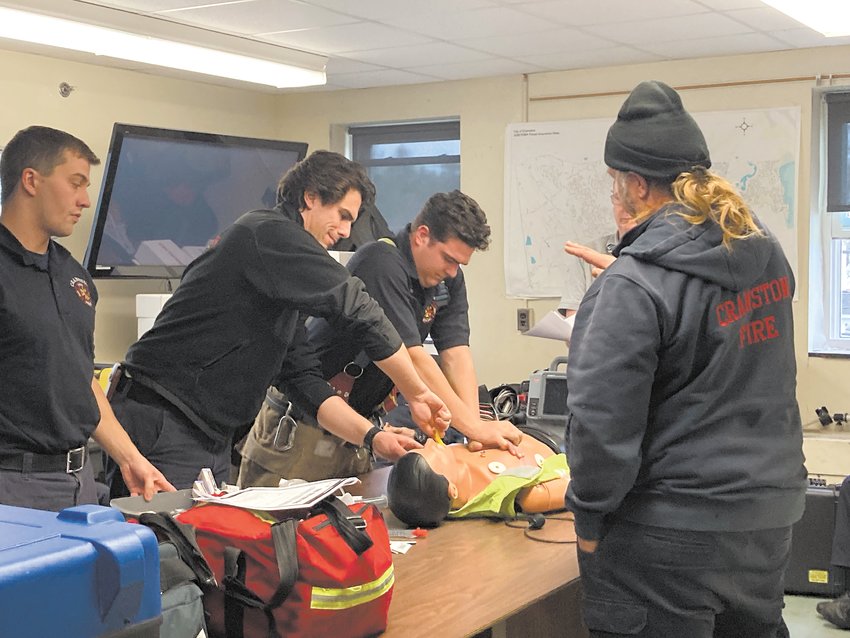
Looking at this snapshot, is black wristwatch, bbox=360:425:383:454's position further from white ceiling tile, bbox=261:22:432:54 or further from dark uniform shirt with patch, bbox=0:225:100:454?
white ceiling tile, bbox=261:22:432:54

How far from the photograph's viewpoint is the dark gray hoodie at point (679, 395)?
72.7 inches

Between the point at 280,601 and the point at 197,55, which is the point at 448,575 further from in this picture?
the point at 197,55

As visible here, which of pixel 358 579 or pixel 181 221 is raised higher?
pixel 181 221

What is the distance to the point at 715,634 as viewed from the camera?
197cm

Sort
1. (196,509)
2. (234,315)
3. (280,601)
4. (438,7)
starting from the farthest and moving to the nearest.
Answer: (438,7)
(234,315)
(196,509)
(280,601)

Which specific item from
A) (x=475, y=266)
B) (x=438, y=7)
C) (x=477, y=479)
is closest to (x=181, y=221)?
(x=475, y=266)

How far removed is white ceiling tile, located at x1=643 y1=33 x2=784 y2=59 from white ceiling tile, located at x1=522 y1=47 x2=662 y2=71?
0.11m

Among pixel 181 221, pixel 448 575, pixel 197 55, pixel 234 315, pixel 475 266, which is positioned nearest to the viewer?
pixel 448 575

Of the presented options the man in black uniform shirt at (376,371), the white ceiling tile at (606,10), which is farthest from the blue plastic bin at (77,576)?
the white ceiling tile at (606,10)

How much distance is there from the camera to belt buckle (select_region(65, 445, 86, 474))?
2725 mm

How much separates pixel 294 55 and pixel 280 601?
3.98 m

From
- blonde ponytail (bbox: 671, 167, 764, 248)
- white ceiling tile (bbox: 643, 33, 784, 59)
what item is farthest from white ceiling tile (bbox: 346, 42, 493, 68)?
blonde ponytail (bbox: 671, 167, 764, 248)

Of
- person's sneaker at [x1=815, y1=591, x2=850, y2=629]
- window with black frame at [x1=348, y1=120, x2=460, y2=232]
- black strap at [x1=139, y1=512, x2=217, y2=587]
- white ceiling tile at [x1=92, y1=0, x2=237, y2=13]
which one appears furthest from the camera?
window with black frame at [x1=348, y1=120, x2=460, y2=232]

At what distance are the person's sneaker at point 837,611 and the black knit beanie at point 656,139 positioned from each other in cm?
284
